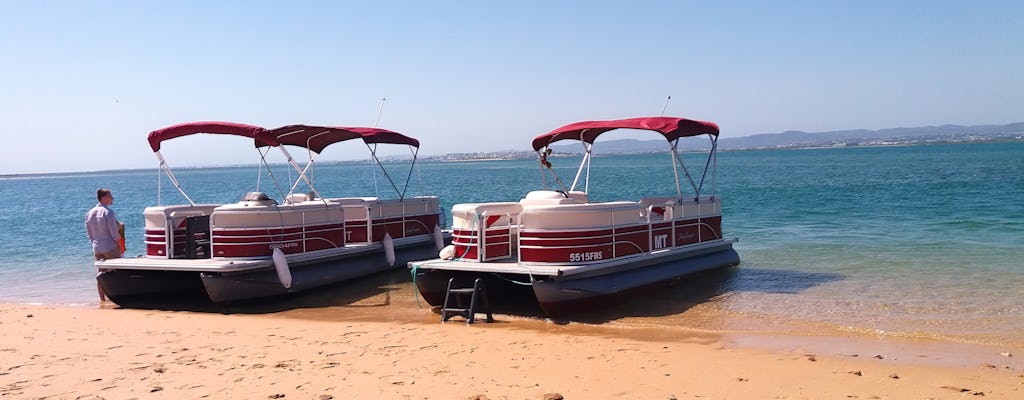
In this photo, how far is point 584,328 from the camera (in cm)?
984

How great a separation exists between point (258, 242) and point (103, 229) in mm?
2593

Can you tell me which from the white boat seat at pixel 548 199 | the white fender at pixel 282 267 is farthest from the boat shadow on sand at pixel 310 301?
the white boat seat at pixel 548 199

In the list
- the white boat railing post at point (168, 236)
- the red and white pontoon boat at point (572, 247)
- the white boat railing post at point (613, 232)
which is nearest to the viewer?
the red and white pontoon boat at point (572, 247)

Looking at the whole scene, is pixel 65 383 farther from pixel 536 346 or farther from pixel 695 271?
pixel 695 271

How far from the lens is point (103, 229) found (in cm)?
1235

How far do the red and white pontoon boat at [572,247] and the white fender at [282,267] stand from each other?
1930 mm

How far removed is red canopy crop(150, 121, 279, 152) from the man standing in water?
104 cm

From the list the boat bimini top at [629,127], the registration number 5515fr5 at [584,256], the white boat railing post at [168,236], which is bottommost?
the registration number 5515fr5 at [584,256]

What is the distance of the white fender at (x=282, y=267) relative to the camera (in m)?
11.6

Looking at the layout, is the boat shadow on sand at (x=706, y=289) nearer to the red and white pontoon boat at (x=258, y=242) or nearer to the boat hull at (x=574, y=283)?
the boat hull at (x=574, y=283)

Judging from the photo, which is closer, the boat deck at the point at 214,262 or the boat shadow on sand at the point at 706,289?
the boat shadow on sand at the point at 706,289

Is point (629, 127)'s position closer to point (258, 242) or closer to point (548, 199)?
point (548, 199)

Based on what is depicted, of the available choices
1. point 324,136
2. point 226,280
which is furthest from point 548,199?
point 324,136

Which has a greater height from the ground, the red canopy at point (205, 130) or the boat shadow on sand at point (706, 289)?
the red canopy at point (205, 130)
